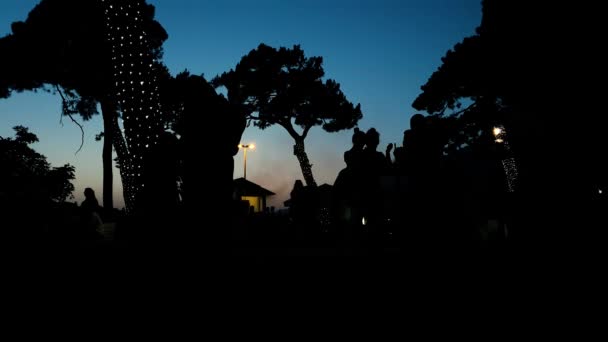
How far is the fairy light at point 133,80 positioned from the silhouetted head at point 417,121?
2445 millimetres

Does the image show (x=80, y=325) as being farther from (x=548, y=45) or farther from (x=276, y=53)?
(x=276, y=53)

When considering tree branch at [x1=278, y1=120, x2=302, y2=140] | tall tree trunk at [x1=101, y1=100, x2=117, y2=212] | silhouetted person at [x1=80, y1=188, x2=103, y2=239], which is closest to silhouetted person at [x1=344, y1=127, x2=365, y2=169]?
silhouetted person at [x1=80, y1=188, x2=103, y2=239]

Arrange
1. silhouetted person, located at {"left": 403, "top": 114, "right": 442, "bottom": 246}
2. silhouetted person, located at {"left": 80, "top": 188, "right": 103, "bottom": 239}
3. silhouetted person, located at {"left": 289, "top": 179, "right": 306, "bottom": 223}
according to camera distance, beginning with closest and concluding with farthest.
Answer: silhouetted person, located at {"left": 403, "top": 114, "right": 442, "bottom": 246} < silhouetted person, located at {"left": 80, "top": 188, "right": 103, "bottom": 239} < silhouetted person, located at {"left": 289, "top": 179, "right": 306, "bottom": 223}

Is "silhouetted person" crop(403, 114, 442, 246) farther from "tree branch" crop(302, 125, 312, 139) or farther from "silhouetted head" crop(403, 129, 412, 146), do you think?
"tree branch" crop(302, 125, 312, 139)

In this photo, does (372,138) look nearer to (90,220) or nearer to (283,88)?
(90,220)

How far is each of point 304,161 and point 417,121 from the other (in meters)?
14.5

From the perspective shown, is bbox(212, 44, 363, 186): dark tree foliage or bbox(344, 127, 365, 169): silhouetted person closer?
bbox(344, 127, 365, 169): silhouetted person

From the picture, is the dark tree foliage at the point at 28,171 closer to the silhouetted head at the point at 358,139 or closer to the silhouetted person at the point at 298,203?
the silhouetted person at the point at 298,203

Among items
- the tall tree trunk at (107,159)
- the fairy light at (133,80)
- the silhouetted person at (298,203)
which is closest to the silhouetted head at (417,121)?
the fairy light at (133,80)

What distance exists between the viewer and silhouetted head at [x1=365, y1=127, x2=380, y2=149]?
467 centimetres

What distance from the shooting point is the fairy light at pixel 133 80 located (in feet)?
11.3

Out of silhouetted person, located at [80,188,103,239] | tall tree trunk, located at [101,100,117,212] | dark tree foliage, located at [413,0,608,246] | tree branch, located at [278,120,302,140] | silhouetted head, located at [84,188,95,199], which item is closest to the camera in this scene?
dark tree foliage, located at [413,0,608,246]

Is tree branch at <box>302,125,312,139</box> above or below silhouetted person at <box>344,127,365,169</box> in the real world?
above

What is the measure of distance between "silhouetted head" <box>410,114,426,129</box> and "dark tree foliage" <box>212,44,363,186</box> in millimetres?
16394
